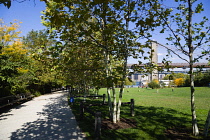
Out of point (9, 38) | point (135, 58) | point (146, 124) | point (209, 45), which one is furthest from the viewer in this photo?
point (9, 38)

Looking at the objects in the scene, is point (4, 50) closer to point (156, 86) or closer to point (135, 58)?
point (135, 58)

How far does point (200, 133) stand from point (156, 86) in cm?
5171

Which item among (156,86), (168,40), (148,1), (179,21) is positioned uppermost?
(148,1)

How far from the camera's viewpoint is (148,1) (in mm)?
5188

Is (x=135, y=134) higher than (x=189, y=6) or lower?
lower

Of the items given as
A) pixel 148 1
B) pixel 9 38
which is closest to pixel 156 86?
pixel 9 38

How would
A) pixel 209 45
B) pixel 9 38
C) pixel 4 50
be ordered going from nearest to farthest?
1. pixel 209 45
2. pixel 4 50
3. pixel 9 38

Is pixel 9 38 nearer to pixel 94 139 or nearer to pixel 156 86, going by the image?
pixel 94 139

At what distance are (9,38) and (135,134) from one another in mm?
19566

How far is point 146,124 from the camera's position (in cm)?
643

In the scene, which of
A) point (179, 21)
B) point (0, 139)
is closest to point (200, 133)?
point (179, 21)

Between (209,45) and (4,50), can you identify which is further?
(4,50)

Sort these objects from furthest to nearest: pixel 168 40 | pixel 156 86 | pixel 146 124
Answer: pixel 156 86
pixel 146 124
pixel 168 40

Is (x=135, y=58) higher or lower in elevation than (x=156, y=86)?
higher
